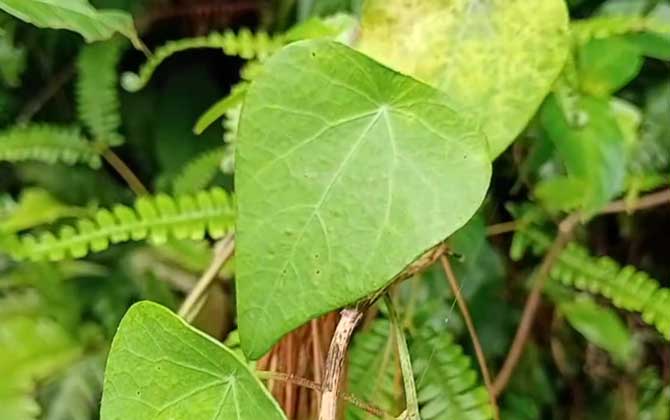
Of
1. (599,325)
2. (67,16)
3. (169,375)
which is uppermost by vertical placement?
(67,16)

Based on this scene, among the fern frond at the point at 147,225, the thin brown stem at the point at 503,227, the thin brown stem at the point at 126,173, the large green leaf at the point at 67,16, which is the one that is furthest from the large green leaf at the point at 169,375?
the thin brown stem at the point at 126,173

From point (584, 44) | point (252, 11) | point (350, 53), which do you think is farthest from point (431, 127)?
point (252, 11)

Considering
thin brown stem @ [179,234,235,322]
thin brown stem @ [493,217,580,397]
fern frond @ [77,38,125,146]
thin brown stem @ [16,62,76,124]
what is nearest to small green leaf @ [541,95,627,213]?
thin brown stem @ [493,217,580,397]

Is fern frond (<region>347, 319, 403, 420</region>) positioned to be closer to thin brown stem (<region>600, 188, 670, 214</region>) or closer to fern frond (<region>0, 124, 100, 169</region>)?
thin brown stem (<region>600, 188, 670, 214</region>)

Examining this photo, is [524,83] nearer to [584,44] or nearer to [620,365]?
[584,44]

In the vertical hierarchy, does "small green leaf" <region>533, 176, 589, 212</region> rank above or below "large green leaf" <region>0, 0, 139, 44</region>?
below

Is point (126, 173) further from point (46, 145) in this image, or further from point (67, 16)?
point (67, 16)

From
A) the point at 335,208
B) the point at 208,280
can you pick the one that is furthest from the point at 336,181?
the point at 208,280
